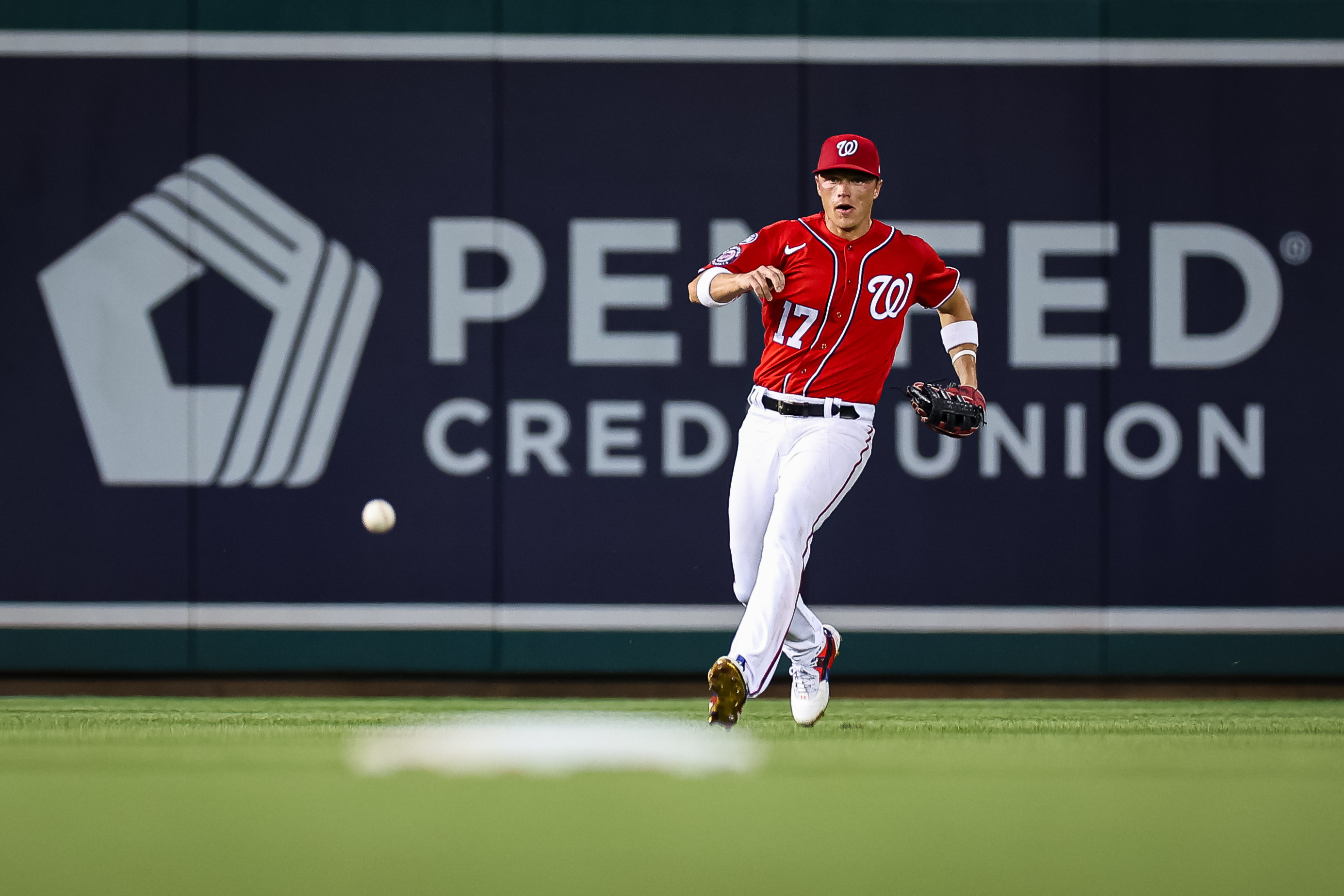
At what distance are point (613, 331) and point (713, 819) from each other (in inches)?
113

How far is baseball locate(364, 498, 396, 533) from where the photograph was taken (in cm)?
498

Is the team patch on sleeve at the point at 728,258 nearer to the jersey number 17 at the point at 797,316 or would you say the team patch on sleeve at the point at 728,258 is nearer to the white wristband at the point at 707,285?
the white wristband at the point at 707,285

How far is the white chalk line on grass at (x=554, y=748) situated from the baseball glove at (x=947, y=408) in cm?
114

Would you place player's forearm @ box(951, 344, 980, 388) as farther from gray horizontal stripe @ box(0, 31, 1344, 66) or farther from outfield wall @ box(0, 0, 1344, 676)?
gray horizontal stripe @ box(0, 31, 1344, 66)

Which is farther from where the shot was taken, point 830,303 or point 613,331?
point 613,331

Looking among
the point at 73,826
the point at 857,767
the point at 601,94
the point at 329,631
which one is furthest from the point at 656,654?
the point at 73,826

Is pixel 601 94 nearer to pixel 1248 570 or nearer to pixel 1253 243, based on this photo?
pixel 1253 243

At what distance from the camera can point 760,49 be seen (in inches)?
201

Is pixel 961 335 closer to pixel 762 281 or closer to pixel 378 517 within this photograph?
pixel 762 281

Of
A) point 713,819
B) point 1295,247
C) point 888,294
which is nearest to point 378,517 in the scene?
point 888,294

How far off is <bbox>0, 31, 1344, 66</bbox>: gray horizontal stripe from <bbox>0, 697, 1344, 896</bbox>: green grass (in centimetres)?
286

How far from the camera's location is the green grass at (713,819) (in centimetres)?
226

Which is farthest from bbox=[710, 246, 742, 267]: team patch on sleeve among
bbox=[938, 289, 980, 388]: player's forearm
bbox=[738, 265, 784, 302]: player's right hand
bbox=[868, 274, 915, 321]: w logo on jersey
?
bbox=[938, 289, 980, 388]: player's forearm

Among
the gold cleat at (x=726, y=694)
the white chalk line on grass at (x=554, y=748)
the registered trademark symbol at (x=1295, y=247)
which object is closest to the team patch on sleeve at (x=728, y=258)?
the gold cleat at (x=726, y=694)
